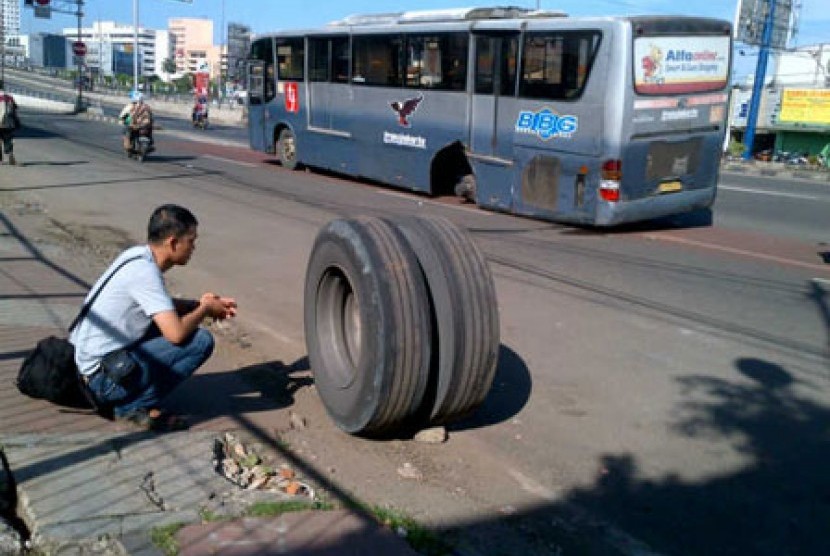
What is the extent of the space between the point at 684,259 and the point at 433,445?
21.1 feet

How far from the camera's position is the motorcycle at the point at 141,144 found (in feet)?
62.3

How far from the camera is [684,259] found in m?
9.66

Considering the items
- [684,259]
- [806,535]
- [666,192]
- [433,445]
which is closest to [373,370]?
[433,445]

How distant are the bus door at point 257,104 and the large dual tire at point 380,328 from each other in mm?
16294

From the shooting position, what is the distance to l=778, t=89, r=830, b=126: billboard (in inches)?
1232

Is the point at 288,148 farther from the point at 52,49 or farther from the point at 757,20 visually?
the point at 52,49

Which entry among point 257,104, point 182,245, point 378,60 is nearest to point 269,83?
point 257,104

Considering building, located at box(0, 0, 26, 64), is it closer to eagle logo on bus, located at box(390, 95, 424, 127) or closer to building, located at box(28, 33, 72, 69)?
building, located at box(28, 33, 72, 69)

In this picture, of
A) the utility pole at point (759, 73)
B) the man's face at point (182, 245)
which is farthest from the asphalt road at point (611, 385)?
the utility pole at point (759, 73)

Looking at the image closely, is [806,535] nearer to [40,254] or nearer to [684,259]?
[684,259]

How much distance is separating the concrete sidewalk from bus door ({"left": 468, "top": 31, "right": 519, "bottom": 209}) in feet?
27.5

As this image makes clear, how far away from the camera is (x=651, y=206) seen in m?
11.5

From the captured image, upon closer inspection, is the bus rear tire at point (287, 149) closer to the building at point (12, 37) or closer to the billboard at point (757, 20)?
the billboard at point (757, 20)

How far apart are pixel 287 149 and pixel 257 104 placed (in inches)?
72.3
